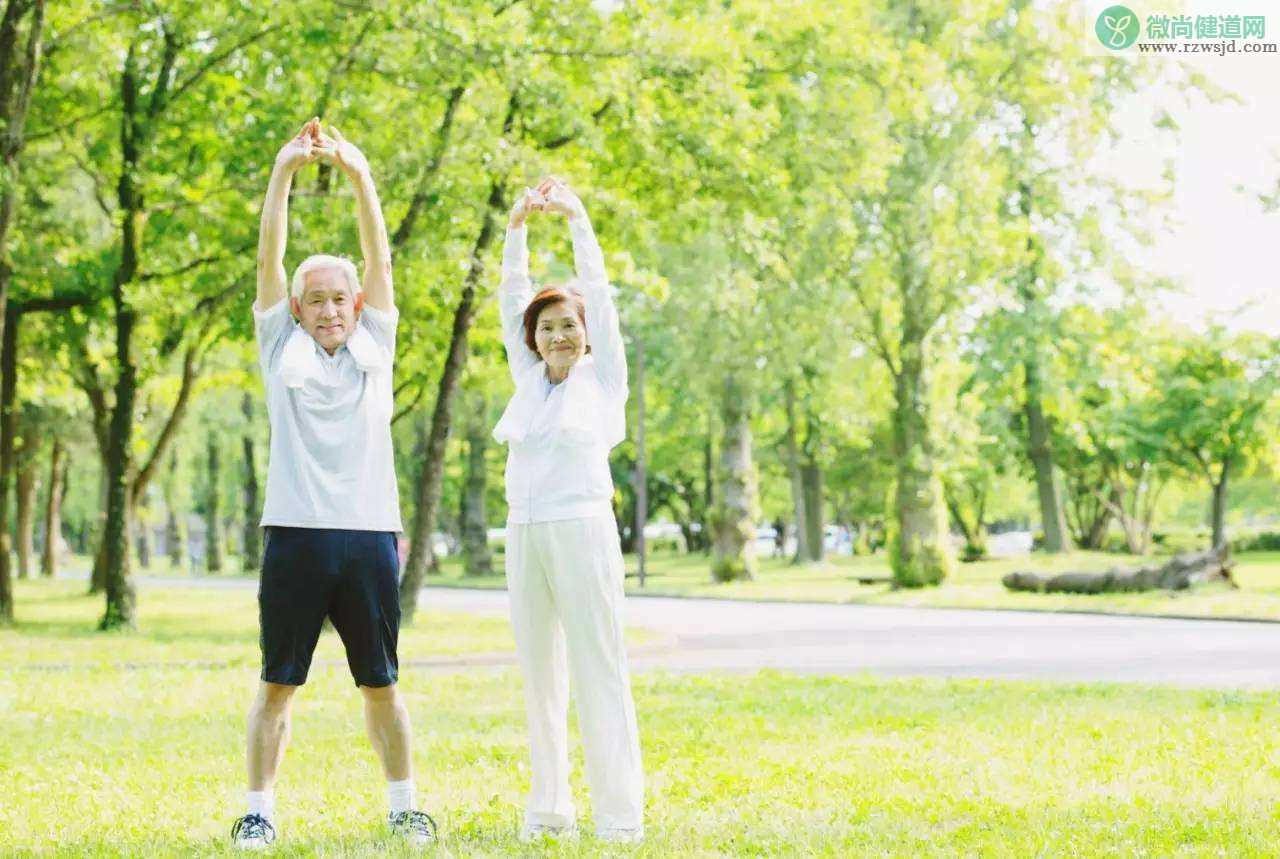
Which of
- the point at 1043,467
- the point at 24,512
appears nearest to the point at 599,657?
the point at 1043,467

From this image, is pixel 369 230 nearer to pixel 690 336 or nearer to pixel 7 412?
pixel 7 412

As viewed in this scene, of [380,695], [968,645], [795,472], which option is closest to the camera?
[380,695]

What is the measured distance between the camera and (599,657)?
17.5 feet

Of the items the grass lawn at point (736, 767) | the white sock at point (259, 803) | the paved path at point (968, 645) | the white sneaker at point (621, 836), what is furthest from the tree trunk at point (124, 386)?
the white sneaker at point (621, 836)

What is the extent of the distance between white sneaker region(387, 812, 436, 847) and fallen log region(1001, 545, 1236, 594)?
20.2 meters

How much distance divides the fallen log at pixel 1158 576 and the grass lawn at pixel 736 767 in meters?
13.1

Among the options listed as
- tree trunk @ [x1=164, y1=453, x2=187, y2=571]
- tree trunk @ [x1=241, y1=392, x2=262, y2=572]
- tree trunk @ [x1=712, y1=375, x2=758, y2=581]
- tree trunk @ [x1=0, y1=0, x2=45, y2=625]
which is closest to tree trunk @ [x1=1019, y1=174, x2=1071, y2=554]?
tree trunk @ [x1=712, y1=375, x2=758, y2=581]

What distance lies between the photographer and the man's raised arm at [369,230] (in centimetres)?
541

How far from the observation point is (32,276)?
20.8 m

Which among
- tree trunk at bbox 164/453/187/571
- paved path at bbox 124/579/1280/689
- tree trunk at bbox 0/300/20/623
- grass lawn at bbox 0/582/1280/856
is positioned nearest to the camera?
grass lawn at bbox 0/582/1280/856

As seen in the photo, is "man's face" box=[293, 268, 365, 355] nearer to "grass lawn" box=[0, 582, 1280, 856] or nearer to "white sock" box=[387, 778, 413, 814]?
"white sock" box=[387, 778, 413, 814]

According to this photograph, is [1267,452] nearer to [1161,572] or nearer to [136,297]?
[1161,572]

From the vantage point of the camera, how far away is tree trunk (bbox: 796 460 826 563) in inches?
1854

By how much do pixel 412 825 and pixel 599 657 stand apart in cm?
95
